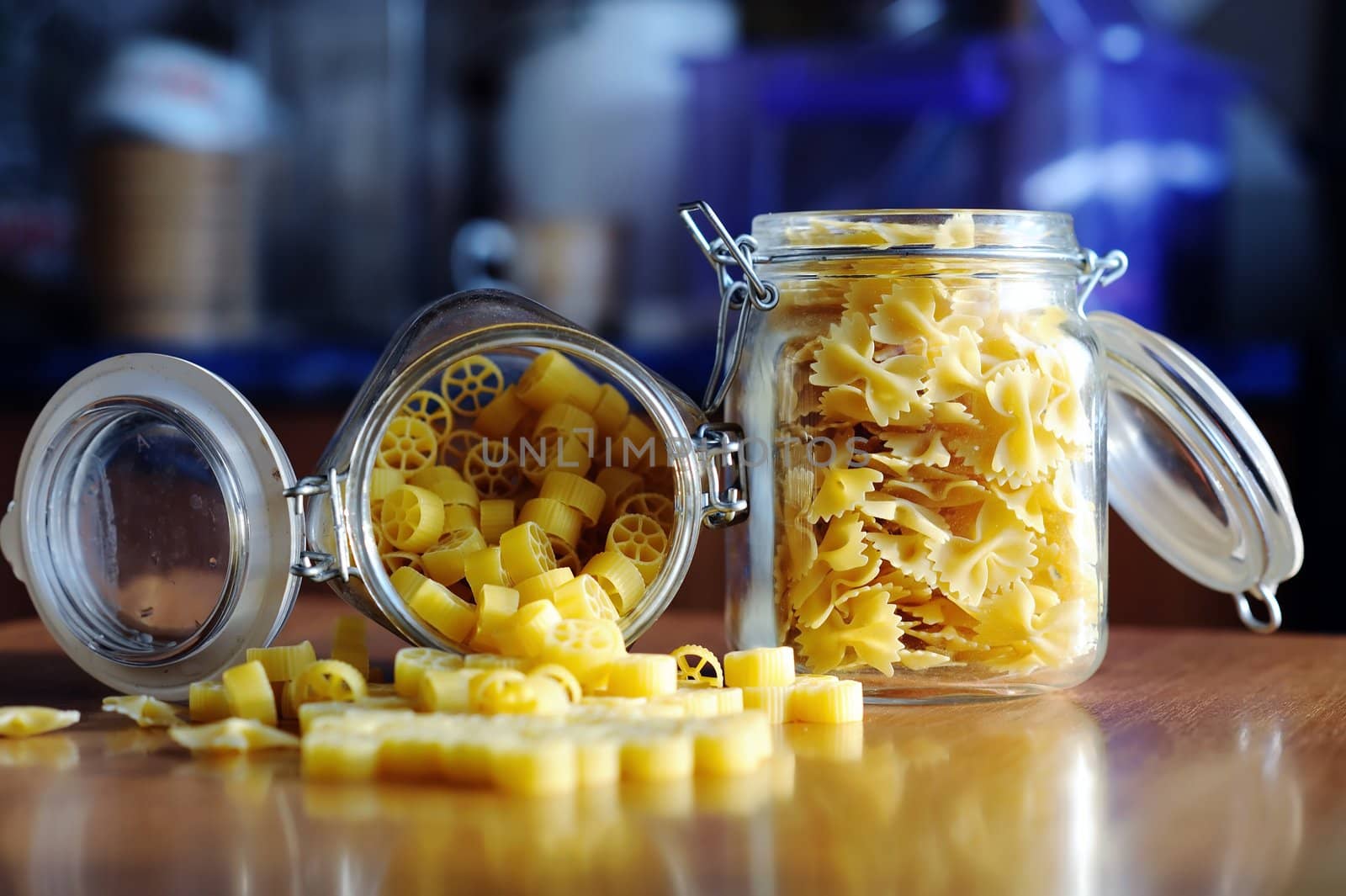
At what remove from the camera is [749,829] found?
1.91 feet

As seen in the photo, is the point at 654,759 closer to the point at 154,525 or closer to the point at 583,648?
the point at 583,648

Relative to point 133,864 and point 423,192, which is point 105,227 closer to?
point 423,192

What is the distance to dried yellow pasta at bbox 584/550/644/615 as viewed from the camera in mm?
833

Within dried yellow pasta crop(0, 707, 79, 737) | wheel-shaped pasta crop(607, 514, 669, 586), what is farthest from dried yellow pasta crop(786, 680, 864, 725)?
dried yellow pasta crop(0, 707, 79, 737)

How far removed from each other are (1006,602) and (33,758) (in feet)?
1.59

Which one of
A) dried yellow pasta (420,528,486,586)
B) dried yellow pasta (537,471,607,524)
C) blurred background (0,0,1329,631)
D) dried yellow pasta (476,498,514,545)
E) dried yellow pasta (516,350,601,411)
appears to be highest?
blurred background (0,0,1329,631)

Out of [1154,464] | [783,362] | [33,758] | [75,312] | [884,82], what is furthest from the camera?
[75,312]

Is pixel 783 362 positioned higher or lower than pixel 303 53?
lower

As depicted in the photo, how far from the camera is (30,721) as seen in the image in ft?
2.49

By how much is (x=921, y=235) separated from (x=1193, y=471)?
0.25m

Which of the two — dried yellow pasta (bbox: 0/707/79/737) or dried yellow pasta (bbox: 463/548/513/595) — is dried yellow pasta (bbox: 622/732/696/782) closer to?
dried yellow pasta (bbox: 463/548/513/595)

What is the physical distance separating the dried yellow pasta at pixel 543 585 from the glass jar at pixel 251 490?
0.15 feet

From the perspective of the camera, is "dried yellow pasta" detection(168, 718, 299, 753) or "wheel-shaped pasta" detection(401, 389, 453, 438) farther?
"wheel-shaped pasta" detection(401, 389, 453, 438)

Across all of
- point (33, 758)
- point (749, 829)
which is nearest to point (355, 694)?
point (33, 758)
